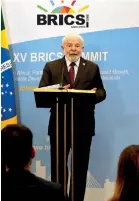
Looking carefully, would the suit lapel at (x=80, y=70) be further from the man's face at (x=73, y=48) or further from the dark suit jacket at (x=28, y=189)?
the dark suit jacket at (x=28, y=189)

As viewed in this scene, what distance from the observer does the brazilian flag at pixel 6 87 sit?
3.94 metres

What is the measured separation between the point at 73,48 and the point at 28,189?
212 cm

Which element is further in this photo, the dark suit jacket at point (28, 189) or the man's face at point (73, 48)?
the man's face at point (73, 48)

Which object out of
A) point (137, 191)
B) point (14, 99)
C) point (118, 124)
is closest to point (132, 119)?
point (118, 124)

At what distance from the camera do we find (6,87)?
397 cm

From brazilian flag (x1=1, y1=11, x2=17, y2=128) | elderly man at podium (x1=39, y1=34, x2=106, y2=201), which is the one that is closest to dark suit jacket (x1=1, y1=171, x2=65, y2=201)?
elderly man at podium (x1=39, y1=34, x2=106, y2=201)

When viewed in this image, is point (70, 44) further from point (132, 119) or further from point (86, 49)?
point (132, 119)

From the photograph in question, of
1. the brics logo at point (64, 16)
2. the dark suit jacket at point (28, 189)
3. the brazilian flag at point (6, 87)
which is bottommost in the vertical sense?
the dark suit jacket at point (28, 189)

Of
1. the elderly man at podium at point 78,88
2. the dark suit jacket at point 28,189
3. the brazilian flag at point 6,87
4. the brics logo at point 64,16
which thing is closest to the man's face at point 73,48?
the elderly man at podium at point 78,88

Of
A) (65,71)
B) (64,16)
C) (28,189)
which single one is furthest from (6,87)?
(28,189)

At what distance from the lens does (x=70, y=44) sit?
150 inches

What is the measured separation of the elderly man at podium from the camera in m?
3.68

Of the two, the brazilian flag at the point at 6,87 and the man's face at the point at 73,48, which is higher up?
the man's face at the point at 73,48

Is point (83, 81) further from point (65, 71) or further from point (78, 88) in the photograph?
point (65, 71)
